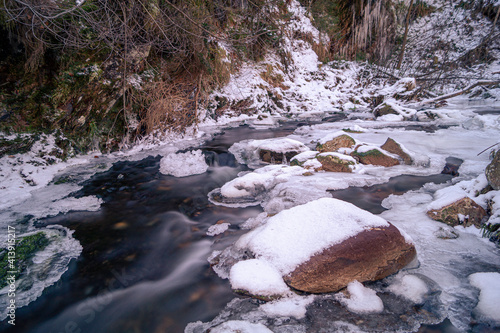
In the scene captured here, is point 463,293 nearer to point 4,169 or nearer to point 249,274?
point 249,274

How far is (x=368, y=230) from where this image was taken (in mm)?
1556

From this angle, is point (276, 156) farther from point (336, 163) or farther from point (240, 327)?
point (240, 327)

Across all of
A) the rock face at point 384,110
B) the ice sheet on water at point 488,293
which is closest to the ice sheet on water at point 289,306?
the ice sheet on water at point 488,293

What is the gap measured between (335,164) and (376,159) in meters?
0.73

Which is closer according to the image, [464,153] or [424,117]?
[464,153]

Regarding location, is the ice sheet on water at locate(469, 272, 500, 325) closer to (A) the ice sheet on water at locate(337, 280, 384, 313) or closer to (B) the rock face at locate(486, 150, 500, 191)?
(A) the ice sheet on water at locate(337, 280, 384, 313)

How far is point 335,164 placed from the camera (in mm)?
3408

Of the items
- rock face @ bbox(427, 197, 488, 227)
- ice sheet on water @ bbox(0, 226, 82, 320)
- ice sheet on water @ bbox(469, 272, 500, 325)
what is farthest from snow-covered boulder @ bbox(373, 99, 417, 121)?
ice sheet on water @ bbox(0, 226, 82, 320)

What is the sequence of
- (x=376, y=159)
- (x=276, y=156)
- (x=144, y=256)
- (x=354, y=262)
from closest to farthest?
(x=354, y=262)
(x=144, y=256)
(x=376, y=159)
(x=276, y=156)

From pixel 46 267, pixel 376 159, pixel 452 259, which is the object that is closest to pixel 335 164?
pixel 376 159

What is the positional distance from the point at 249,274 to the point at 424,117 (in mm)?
7851

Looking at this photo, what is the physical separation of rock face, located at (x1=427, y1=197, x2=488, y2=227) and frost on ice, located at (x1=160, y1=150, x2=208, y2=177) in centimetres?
297

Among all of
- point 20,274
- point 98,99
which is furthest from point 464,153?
point 98,99

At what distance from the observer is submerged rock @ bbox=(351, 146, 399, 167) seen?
361 cm
